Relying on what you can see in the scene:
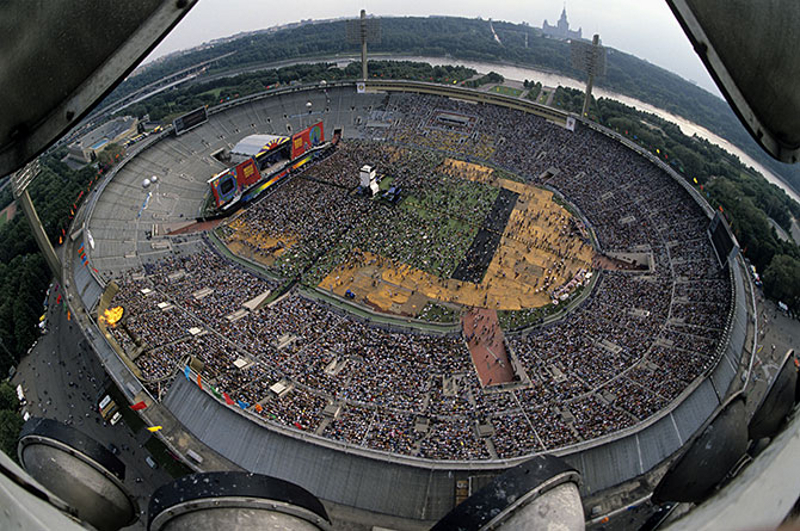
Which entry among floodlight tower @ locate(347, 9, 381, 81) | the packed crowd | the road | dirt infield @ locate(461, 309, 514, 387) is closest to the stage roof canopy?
the packed crowd

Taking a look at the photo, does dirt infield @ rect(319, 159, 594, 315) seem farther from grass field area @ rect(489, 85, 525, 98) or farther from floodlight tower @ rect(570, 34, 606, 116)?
grass field area @ rect(489, 85, 525, 98)

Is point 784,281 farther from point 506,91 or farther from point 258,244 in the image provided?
point 506,91

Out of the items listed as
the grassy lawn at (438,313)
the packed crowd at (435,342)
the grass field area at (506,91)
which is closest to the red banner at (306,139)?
the packed crowd at (435,342)

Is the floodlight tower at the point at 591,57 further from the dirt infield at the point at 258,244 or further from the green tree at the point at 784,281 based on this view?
the dirt infield at the point at 258,244

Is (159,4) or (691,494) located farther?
(691,494)

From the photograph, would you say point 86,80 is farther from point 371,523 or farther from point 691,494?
point 371,523

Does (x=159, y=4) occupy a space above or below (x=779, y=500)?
above

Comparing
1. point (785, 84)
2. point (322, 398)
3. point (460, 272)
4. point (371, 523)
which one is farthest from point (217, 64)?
point (785, 84)
